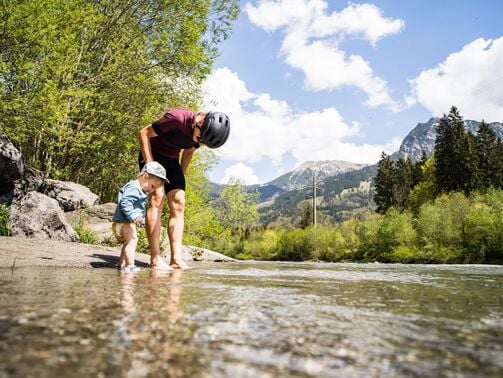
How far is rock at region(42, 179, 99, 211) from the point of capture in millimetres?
13148

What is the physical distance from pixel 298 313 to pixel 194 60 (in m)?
16.9

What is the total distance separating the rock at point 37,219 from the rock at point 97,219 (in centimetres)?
194

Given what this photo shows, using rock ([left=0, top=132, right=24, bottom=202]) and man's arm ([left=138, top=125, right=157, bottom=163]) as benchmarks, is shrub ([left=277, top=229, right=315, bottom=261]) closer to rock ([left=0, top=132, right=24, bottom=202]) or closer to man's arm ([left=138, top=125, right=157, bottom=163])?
rock ([left=0, top=132, right=24, bottom=202])

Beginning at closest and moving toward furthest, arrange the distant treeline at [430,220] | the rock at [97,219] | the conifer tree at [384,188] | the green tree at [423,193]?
the rock at [97,219] < the distant treeline at [430,220] < the green tree at [423,193] < the conifer tree at [384,188]

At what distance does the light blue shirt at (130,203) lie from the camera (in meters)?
5.47

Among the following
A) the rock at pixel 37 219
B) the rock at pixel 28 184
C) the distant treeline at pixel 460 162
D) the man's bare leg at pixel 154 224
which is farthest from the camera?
the distant treeline at pixel 460 162

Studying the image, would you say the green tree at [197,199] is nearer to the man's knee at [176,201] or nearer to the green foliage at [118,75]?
the green foliage at [118,75]

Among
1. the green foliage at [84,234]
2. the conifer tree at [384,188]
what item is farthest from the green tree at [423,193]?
the green foliage at [84,234]

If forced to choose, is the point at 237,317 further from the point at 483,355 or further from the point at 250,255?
the point at 250,255

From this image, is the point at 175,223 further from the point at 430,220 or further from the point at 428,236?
the point at 430,220

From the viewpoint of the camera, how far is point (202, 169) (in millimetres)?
27344

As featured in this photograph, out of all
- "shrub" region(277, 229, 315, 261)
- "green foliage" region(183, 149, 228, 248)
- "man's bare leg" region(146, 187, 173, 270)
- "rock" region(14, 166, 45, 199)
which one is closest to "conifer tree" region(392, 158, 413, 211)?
"shrub" region(277, 229, 315, 261)

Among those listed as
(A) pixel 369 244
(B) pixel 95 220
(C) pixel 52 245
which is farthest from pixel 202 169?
(A) pixel 369 244

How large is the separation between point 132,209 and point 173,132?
1.35m
